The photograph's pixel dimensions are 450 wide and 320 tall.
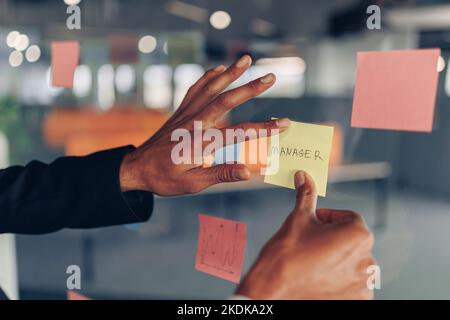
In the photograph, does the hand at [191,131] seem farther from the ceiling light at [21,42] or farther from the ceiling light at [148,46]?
the ceiling light at [148,46]

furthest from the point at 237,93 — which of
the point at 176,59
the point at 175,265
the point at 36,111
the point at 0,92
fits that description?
the point at 36,111

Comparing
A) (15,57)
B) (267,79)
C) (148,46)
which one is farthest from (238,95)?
(148,46)

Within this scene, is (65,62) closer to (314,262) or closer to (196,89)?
(196,89)

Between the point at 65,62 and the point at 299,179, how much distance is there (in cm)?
43

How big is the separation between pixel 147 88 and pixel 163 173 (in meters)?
4.84

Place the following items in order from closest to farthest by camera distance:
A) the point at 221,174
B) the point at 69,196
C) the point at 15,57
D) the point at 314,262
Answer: the point at 314,262 → the point at 221,174 → the point at 69,196 → the point at 15,57

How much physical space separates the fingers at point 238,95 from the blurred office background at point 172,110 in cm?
10

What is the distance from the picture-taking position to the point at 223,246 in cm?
59

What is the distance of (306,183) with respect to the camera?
50 centimetres

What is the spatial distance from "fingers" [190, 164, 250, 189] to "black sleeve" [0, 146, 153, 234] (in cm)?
11

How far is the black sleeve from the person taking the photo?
2.06 ft

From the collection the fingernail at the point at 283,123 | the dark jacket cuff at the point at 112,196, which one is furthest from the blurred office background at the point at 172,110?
the dark jacket cuff at the point at 112,196

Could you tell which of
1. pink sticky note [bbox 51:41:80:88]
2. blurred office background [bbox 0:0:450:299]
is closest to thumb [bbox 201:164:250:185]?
blurred office background [bbox 0:0:450:299]
